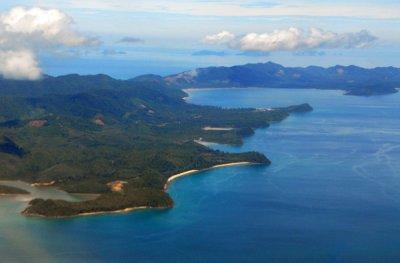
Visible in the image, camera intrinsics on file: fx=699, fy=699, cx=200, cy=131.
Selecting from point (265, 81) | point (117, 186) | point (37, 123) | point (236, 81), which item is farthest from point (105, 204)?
point (265, 81)

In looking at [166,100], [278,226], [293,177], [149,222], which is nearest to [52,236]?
[149,222]

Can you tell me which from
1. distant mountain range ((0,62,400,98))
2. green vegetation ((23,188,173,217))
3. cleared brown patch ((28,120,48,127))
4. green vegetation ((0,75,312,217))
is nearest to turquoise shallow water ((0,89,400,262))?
green vegetation ((23,188,173,217))

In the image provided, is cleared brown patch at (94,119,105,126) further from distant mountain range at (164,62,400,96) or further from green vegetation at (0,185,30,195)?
distant mountain range at (164,62,400,96)

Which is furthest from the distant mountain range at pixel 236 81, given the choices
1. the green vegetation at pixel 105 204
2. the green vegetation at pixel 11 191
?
the green vegetation at pixel 105 204

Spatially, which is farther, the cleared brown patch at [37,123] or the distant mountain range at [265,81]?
the distant mountain range at [265,81]

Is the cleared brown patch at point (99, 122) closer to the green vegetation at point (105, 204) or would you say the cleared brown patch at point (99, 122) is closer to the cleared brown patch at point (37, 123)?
the cleared brown patch at point (37, 123)

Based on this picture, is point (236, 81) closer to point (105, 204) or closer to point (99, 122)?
point (99, 122)
